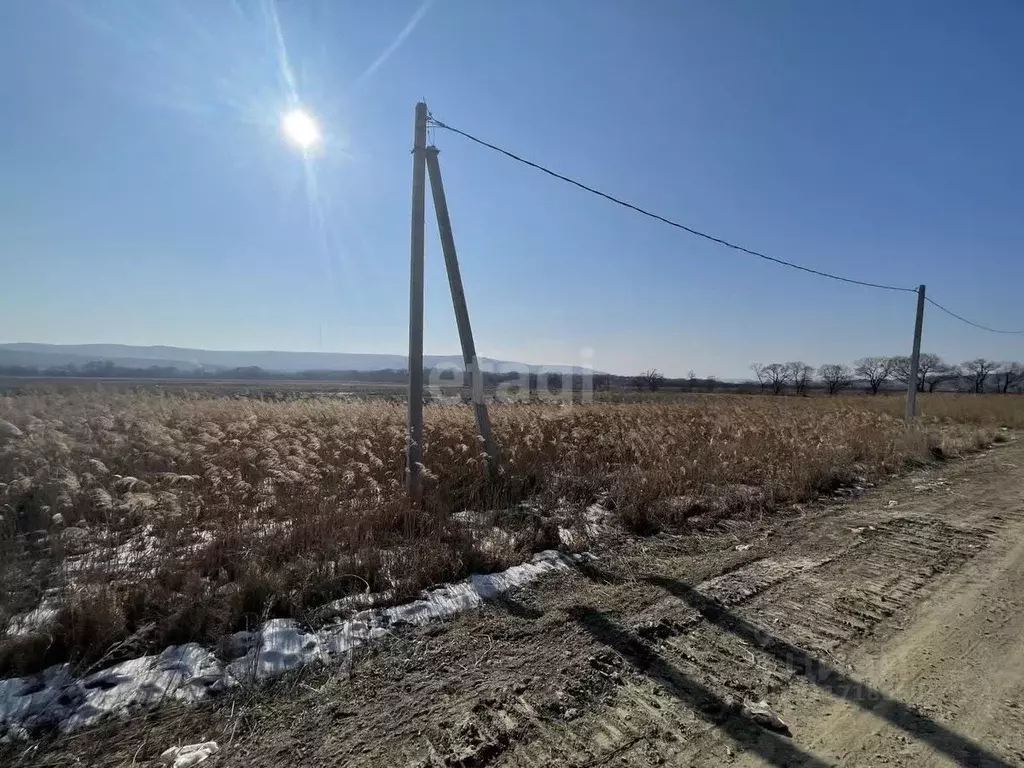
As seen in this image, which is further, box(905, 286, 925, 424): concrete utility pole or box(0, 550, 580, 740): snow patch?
box(905, 286, 925, 424): concrete utility pole

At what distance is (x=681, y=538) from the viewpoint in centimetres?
562

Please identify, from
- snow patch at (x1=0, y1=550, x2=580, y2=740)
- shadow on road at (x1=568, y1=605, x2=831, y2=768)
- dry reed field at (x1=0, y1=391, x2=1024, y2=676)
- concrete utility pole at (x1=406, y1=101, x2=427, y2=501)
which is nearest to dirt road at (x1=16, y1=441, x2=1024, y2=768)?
shadow on road at (x1=568, y1=605, x2=831, y2=768)

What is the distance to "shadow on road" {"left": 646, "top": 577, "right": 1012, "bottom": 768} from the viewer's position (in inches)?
92.0

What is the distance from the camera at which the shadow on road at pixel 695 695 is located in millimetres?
2322

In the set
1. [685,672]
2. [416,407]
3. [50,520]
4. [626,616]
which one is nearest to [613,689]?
[685,672]

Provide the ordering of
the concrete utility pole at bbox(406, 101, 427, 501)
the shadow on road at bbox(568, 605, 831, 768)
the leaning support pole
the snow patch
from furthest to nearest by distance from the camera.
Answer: the leaning support pole < the concrete utility pole at bbox(406, 101, 427, 501) < the snow patch < the shadow on road at bbox(568, 605, 831, 768)

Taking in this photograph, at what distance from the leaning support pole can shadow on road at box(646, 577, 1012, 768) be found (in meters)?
4.05

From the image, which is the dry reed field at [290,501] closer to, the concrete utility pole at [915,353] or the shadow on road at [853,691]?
the shadow on road at [853,691]

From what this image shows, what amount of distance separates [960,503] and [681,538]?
4.92 m

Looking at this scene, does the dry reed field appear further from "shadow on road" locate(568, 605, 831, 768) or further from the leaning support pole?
"shadow on road" locate(568, 605, 831, 768)

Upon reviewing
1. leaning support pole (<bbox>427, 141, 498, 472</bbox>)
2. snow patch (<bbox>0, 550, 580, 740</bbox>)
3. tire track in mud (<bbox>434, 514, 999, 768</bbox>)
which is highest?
leaning support pole (<bbox>427, 141, 498, 472</bbox>)

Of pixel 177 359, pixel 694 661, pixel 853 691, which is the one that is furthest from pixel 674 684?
pixel 177 359

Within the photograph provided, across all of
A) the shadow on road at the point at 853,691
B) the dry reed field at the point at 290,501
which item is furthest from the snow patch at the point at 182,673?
the shadow on road at the point at 853,691

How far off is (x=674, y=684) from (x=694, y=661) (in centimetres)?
31
